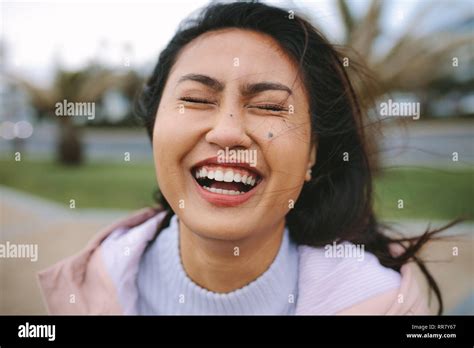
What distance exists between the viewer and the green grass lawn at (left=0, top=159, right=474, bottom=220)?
157 inches

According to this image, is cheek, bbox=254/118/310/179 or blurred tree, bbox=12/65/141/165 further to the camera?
blurred tree, bbox=12/65/141/165

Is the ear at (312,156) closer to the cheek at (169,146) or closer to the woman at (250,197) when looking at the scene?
the woman at (250,197)

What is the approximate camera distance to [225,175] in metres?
1.52

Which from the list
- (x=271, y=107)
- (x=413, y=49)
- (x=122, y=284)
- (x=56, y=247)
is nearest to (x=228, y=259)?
(x=122, y=284)

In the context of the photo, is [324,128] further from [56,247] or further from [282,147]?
[56,247]

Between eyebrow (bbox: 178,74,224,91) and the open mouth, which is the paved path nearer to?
the open mouth

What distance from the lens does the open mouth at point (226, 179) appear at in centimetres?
152

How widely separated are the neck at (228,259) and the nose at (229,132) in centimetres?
30

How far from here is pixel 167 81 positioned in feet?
5.31

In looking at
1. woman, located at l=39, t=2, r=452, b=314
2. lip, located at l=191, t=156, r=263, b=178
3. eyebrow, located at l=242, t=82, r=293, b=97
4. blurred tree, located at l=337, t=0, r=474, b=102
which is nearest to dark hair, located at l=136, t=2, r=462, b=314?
woman, located at l=39, t=2, r=452, b=314

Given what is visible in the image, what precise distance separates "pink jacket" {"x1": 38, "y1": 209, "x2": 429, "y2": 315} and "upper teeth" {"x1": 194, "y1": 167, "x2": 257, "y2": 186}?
0.35 m

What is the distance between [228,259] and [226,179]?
0.27 meters

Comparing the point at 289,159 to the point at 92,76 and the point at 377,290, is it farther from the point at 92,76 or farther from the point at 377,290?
the point at 92,76

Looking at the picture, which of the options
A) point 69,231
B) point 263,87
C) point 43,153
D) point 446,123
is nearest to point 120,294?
point 263,87
